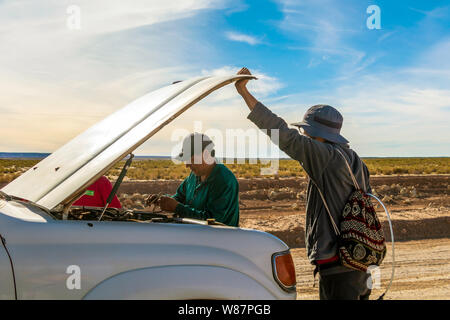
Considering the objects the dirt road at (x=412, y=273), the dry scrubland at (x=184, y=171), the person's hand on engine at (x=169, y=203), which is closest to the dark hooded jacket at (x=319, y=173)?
the person's hand on engine at (x=169, y=203)

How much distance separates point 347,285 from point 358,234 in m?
0.38

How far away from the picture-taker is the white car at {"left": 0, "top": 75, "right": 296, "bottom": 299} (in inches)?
98.1

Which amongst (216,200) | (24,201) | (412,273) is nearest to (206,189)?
(216,200)

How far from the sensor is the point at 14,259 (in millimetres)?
2443

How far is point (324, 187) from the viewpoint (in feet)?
11.6

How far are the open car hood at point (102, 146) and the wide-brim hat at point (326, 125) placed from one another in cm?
77

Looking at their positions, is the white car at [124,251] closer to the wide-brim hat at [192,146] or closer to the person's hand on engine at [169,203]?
the person's hand on engine at [169,203]

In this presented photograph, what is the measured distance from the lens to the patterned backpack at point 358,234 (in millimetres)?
3324

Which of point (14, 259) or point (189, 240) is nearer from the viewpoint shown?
point (14, 259)
